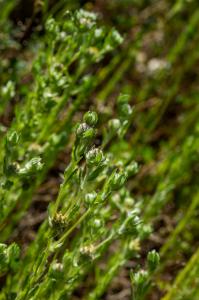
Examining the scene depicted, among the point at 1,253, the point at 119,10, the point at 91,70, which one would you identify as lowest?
the point at 1,253

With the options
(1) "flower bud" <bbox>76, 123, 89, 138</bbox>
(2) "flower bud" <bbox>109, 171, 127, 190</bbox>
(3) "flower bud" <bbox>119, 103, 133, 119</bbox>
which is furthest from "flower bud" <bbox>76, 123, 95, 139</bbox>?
(3) "flower bud" <bbox>119, 103, 133, 119</bbox>

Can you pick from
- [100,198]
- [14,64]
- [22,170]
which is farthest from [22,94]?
[100,198]

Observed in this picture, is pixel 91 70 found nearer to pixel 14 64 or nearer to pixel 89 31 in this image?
pixel 14 64

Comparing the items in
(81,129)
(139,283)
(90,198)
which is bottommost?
(139,283)

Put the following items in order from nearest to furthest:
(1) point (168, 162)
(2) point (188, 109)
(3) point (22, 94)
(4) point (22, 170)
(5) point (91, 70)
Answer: (4) point (22, 170)
(1) point (168, 162)
(3) point (22, 94)
(5) point (91, 70)
(2) point (188, 109)

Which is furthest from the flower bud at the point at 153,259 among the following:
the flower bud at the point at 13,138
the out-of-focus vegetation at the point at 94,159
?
the flower bud at the point at 13,138

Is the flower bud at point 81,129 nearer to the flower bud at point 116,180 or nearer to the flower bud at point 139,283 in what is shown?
the flower bud at point 116,180

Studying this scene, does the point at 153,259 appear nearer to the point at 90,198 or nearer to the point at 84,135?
the point at 90,198

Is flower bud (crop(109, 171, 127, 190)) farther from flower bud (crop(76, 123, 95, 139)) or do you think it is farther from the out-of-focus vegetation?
flower bud (crop(76, 123, 95, 139))

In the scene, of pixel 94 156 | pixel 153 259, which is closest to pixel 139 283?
pixel 153 259
